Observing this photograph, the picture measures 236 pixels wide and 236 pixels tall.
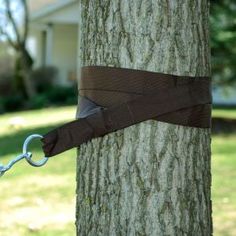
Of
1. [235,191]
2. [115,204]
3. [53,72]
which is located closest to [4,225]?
[235,191]

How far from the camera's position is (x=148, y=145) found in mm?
2789

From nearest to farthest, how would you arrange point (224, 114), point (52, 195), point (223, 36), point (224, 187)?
point (52, 195), point (224, 187), point (223, 36), point (224, 114)

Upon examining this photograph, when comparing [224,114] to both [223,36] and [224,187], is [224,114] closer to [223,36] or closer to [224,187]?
[223,36]

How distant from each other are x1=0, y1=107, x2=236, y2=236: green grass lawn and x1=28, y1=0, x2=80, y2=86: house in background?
1785 centimetres

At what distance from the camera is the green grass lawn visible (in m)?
7.00

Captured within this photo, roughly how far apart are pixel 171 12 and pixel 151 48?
6.7 inches

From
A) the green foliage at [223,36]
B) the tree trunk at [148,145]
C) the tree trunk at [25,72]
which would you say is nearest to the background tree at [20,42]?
the tree trunk at [25,72]

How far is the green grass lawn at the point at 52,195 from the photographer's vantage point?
700 centimetres

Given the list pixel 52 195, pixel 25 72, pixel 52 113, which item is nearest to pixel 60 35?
pixel 25 72

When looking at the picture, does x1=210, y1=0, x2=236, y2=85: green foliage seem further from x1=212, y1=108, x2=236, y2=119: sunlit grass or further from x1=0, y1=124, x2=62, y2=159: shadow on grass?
x1=0, y1=124, x2=62, y2=159: shadow on grass

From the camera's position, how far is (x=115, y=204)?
2.83 metres

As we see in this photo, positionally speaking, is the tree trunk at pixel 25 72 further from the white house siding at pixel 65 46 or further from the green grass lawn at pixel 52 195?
the green grass lawn at pixel 52 195

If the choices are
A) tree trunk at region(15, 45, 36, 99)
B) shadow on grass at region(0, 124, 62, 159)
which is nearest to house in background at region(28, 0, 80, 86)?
tree trunk at region(15, 45, 36, 99)

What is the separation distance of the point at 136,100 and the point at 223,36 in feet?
44.0
